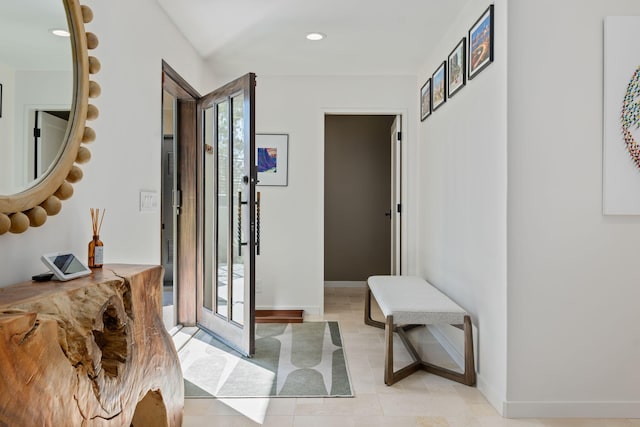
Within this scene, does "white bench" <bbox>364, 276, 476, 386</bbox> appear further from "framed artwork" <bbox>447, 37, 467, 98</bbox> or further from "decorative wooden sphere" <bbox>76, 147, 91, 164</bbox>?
"decorative wooden sphere" <bbox>76, 147, 91, 164</bbox>

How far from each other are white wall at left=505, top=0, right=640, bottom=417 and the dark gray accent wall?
3416 millimetres

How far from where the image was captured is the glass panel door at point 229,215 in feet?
9.61

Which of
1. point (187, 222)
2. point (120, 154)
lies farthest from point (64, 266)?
point (187, 222)

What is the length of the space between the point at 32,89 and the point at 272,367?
2085 millimetres

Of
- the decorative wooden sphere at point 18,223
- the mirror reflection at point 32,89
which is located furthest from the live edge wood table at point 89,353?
the mirror reflection at point 32,89

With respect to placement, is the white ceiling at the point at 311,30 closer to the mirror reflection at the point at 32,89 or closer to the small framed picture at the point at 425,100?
the small framed picture at the point at 425,100

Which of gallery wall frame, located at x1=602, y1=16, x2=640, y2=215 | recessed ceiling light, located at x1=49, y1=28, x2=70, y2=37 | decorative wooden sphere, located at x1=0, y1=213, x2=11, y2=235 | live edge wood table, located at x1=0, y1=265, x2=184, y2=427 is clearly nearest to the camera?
live edge wood table, located at x1=0, y1=265, x2=184, y2=427

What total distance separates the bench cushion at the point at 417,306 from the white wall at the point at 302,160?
123cm

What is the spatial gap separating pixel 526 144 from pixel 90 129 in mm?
2071

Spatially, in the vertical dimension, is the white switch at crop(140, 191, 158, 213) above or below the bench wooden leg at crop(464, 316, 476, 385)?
above

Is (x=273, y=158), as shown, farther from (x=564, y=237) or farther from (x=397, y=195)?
(x=564, y=237)

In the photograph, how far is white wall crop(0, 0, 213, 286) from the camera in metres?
1.63

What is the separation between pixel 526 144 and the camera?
210cm

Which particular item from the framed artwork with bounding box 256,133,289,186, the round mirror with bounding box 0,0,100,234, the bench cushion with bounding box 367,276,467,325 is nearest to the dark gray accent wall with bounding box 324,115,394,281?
the framed artwork with bounding box 256,133,289,186
